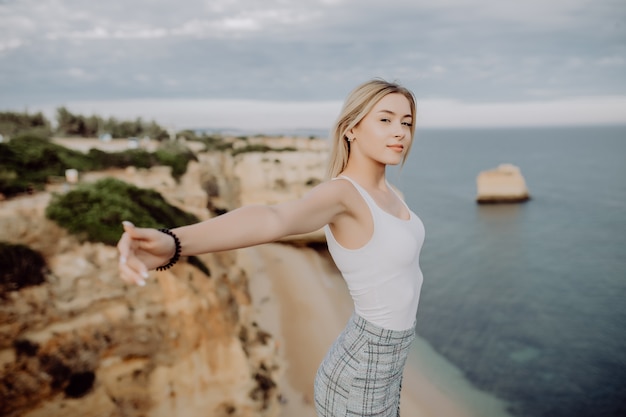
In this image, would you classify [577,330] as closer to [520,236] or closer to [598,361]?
[598,361]

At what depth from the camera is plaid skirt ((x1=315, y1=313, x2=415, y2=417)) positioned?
2.09 m

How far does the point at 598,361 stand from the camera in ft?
58.1

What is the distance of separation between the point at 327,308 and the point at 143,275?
18.0m

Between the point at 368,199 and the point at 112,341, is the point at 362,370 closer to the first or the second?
the point at 368,199

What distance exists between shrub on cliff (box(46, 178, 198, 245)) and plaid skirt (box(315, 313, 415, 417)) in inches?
260

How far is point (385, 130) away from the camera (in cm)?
215

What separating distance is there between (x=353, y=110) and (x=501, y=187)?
5404cm

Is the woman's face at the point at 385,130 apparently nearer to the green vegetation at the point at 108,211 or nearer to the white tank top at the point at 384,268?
the white tank top at the point at 384,268

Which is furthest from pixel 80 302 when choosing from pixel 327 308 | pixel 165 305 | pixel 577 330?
pixel 577 330

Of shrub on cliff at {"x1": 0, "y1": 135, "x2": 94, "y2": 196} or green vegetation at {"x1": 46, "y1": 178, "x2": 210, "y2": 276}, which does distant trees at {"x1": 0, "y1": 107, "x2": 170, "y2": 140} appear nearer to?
shrub on cliff at {"x1": 0, "y1": 135, "x2": 94, "y2": 196}

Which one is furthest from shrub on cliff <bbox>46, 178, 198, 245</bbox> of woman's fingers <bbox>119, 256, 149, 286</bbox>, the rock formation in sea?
the rock formation in sea

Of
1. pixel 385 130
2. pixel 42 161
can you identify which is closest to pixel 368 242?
pixel 385 130

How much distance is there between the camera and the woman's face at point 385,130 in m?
2.15

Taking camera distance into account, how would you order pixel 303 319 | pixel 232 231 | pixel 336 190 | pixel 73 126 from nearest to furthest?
pixel 232 231 < pixel 336 190 < pixel 303 319 < pixel 73 126
